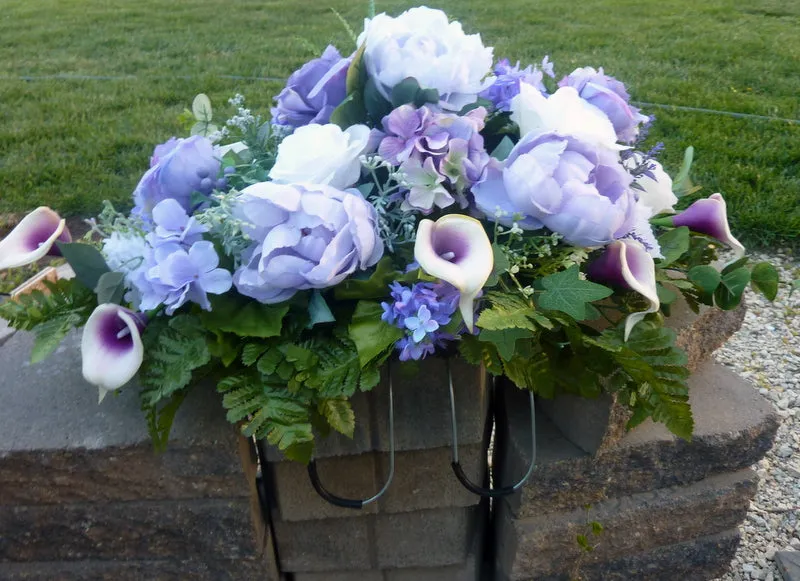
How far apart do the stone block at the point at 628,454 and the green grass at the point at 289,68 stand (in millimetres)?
2108

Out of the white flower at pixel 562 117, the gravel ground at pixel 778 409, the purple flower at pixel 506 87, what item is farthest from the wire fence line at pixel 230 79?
the white flower at pixel 562 117

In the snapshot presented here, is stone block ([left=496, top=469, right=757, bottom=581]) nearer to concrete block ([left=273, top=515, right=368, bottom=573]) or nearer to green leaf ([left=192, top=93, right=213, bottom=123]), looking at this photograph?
concrete block ([left=273, top=515, right=368, bottom=573])

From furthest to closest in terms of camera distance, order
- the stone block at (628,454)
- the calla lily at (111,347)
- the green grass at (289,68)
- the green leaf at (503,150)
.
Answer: the green grass at (289,68)
the stone block at (628,454)
the green leaf at (503,150)
the calla lily at (111,347)

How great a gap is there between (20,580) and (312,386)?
2.52 feet

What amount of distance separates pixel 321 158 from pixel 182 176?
0.24 metres

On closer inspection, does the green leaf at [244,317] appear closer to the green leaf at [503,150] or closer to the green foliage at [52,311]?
the green foliage at [52,311]

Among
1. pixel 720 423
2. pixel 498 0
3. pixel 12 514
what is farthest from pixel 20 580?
pixel 498 0

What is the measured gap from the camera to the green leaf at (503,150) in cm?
107

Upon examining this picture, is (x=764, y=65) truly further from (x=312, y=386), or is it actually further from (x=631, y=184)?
(x=312, y=386)

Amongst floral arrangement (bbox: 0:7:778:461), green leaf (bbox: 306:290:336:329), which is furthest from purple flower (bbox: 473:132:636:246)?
green leaf (bbox: 306:290:336:329)

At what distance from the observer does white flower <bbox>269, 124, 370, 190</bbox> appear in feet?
3.24

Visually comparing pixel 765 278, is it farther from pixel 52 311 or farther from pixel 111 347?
pixel 52 311

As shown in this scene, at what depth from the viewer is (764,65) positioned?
5078mm

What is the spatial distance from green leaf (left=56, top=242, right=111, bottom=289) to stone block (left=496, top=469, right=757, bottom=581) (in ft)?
2.80
